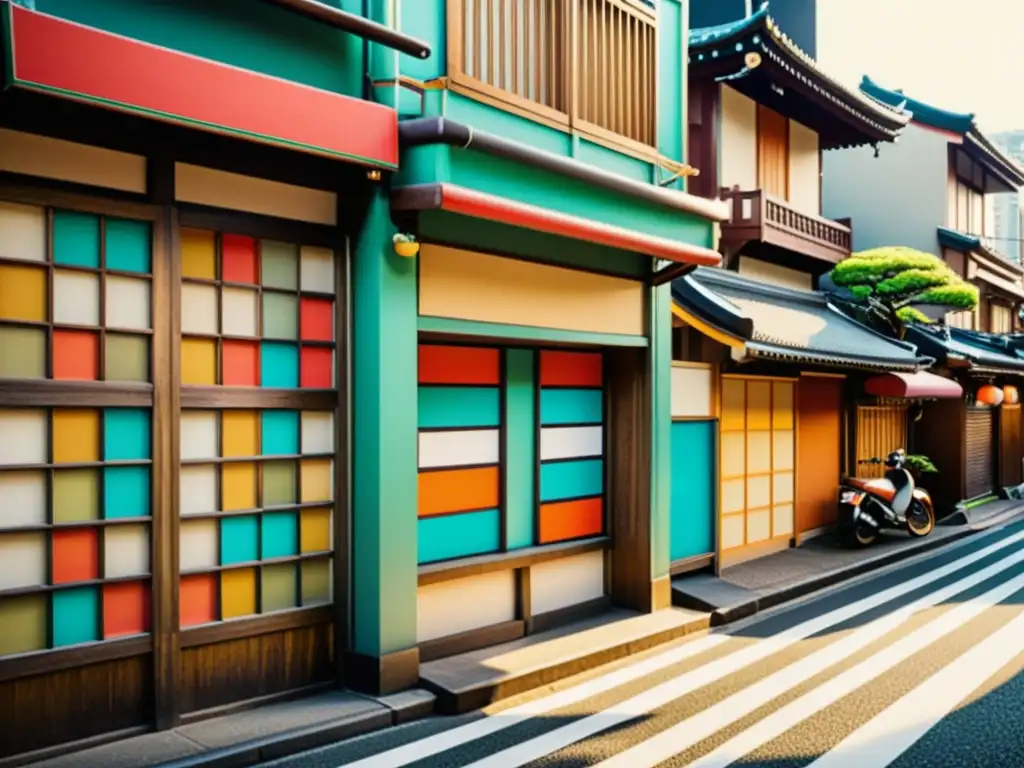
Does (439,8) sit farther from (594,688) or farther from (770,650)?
(770,650)

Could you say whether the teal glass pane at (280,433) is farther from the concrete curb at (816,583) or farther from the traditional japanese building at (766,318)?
the traditional japanese building at (766,318)

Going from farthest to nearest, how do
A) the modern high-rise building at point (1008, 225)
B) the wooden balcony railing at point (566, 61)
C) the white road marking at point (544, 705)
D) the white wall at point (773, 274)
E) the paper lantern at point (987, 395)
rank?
1. the modern high-rise building at point (1008, 225)
2. the paper lantern at point (987, 395)
3. the white wall at point (773, 274)
4. the wooden balcony railing at point (566, 61)
5. the white road marking at point (544, 705)

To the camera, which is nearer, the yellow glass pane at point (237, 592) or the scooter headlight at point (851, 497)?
the yellow glass pane at point (237, 592)

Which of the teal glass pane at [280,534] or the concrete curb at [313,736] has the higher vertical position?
the teal glass pane at [280,534]

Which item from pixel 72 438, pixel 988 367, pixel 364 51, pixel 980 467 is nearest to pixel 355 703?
pixel 72 438

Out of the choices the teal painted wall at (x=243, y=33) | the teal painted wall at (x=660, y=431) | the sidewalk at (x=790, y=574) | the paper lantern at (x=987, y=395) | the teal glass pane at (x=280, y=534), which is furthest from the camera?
the paper lantern at (x=987, y=395)

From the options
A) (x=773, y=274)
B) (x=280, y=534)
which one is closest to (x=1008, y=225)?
(x=773, y=274)

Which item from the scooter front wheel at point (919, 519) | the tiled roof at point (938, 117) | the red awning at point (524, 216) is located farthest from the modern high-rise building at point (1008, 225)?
the red awning at point (524, 216)

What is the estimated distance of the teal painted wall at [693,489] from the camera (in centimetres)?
1223

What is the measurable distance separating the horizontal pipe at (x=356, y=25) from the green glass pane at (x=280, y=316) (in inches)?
82.7

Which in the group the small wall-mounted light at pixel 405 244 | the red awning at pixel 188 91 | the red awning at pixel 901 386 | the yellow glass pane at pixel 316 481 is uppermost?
the red awning at pixel 188 91

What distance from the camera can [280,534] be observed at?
7.38 meters

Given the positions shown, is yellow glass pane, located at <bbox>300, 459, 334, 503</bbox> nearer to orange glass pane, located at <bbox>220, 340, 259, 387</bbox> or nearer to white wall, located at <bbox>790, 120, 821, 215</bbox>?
orange glass pane, located at <bbox>220, 340, 259, 387</bbox>

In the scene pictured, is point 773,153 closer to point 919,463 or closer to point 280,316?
point 919,463
